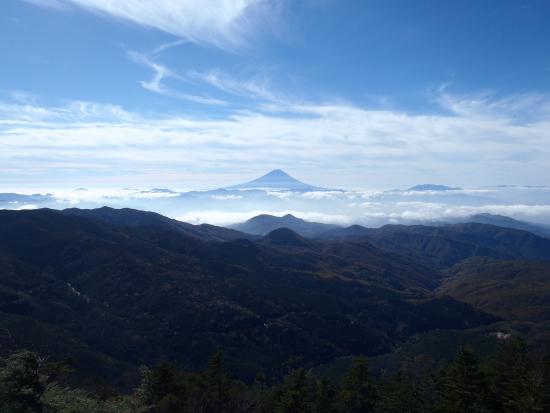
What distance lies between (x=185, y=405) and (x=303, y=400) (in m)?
14.4

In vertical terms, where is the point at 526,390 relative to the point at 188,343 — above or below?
above

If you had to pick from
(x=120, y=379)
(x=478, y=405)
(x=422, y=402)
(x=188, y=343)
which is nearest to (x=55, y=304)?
(x=188, y=343)

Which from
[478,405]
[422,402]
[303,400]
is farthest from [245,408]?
[478,405]

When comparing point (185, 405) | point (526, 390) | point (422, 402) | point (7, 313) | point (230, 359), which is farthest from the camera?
point (230, 359)

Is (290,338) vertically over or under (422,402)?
under

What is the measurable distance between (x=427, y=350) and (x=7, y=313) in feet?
538

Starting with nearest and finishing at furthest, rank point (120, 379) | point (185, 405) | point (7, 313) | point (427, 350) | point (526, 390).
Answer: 1. point (526, 390)
2. point (185, 405)
3. point (120, 379)
4. point (7, 313)
5. point (427, 350)

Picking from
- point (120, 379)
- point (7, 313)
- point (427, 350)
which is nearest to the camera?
point (120, 379)

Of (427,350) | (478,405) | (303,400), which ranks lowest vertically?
(427,350)

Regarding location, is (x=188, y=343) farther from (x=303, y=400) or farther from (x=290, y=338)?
(x=303, y=400)

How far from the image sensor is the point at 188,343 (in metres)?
176

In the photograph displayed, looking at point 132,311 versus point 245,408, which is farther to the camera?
point 132,311

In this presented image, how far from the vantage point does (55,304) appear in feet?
585

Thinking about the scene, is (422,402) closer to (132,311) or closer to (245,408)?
(245,408)
